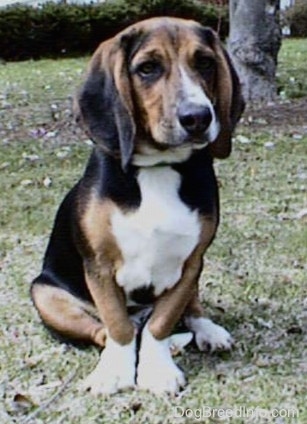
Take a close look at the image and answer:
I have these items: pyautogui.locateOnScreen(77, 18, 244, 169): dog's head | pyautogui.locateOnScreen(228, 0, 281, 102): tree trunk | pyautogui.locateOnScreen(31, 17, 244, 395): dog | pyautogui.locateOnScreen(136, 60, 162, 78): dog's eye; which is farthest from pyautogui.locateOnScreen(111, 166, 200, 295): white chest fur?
pyautogui.locateOnScreen(228, 0, 281, 102): tree trunk

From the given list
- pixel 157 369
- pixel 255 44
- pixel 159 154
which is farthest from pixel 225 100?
pixel 255 44

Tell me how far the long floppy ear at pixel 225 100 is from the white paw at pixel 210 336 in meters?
0.68

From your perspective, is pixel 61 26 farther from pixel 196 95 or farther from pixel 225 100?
pixel 196 95

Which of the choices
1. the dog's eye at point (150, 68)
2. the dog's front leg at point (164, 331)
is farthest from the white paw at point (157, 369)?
the dog's eye at point (150, 68)

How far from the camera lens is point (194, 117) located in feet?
8.93

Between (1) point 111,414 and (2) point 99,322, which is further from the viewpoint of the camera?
(2) point 99,322

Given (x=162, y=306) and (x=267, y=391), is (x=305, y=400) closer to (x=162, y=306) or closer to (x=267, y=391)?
(x=267, y=391)

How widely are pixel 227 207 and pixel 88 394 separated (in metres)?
2.46

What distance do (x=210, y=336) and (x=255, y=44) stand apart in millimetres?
5842

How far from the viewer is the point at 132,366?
3.13 meters

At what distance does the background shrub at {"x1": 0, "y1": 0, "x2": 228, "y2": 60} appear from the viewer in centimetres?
1611

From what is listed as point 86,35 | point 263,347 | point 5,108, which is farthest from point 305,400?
point 86,35

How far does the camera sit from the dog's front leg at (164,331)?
3.10 meters

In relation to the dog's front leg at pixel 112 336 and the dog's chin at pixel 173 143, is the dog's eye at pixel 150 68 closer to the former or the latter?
the dog's chin at pixel 173 143
